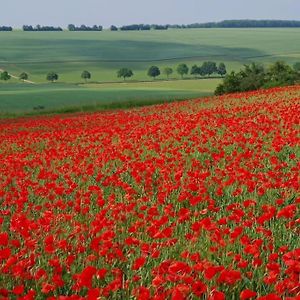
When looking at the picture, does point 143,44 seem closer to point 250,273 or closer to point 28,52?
point 28,52

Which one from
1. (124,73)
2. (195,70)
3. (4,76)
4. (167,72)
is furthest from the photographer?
(167,72)

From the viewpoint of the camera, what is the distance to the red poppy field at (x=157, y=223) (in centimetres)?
430

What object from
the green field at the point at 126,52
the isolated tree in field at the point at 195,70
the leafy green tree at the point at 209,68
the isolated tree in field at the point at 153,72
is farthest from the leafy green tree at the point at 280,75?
the isolated tree in field at the point at 153,72

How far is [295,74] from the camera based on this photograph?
39.6 m

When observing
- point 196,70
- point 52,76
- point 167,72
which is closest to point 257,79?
point 196,70

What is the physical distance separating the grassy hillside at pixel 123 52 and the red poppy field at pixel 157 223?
277 ft

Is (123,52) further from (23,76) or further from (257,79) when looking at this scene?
(257,79)

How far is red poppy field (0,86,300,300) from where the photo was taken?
14.1 ft

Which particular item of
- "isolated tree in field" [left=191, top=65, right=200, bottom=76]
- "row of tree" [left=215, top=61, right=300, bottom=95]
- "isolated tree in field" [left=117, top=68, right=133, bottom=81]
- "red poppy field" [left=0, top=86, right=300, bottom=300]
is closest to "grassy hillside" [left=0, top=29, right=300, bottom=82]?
"isolated tree in field" [left=117, top=68, right=133, bottom=81]

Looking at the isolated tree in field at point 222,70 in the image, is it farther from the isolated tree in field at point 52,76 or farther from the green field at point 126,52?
the isolated tree in field at point 52,76

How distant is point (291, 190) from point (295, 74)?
3374 cm

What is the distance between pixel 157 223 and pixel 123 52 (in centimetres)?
12141

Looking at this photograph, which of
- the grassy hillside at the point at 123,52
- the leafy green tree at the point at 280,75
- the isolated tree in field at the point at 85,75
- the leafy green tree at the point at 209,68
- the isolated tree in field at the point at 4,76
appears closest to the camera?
the leafy green tree at the point at 280,75

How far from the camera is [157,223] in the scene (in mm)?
5164
